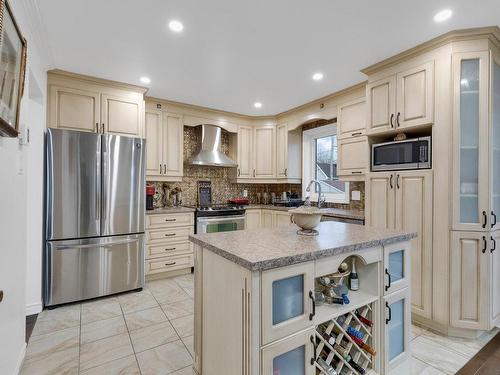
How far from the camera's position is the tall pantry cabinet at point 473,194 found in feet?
6.73

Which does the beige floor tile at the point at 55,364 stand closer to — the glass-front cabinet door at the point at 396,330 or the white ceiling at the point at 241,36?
the glass-front cabinet door at the point at 396,330

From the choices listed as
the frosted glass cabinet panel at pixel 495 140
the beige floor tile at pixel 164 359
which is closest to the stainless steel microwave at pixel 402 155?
the frosted glass cabinet panel at pixel 495 140

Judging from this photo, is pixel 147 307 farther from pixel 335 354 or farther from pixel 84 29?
pixel 84 29

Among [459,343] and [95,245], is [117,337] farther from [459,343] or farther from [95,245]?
[459,343]

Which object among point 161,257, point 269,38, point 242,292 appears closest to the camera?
point 242,292

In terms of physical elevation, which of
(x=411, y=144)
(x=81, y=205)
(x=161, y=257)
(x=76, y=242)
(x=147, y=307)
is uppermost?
(x=411, y=144)

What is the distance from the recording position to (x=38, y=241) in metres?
2.58

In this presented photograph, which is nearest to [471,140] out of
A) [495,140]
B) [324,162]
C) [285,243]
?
[495,140]

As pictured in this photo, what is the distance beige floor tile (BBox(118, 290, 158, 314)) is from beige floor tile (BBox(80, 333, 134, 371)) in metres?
0.51

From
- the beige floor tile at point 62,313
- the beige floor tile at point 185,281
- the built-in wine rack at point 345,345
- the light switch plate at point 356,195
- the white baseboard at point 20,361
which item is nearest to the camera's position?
the built-in wine rack at point 345,345

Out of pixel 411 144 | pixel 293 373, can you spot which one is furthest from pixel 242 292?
pixel 411 144

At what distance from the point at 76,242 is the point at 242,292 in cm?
243

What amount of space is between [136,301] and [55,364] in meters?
1.05

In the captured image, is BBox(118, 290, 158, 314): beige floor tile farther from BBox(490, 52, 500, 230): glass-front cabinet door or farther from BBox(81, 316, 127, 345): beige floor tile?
BBox(490, 52, 500, 230): glass-front cabinet door
